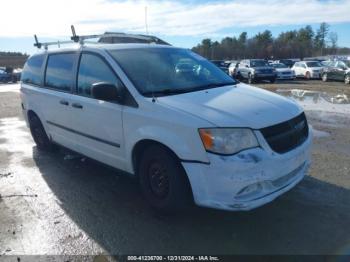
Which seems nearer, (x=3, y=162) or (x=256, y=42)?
(x=3, y=162)

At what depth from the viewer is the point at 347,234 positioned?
358 centimetres

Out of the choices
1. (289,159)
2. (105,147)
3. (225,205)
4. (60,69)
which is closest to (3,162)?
(60,69)

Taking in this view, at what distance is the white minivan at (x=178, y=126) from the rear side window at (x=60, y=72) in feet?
0.06

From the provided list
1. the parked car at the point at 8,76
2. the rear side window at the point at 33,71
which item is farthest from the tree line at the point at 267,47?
the rear side window at the point at 33,71

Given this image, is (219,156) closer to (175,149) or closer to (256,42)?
(175,149)

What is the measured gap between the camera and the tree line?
277ft

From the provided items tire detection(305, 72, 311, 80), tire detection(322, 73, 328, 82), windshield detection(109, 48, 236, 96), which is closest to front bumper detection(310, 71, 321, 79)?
tire detection(305, 72, 311, 80)

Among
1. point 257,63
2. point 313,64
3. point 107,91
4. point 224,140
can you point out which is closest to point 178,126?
point 224,140

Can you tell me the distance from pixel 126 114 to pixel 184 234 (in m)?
1.42

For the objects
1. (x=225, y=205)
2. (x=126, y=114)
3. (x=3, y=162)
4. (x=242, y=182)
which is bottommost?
(x=3, y=162)

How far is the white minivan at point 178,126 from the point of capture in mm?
3400

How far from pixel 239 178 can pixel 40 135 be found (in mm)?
4405

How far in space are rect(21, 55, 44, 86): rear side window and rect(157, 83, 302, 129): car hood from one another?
3.22 m

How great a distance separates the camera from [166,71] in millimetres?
4504
